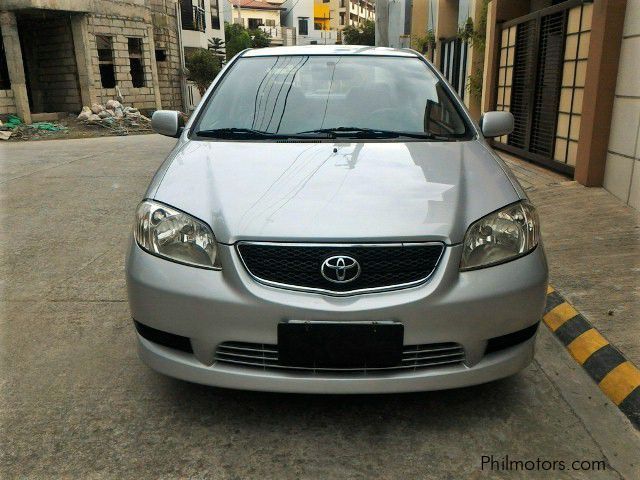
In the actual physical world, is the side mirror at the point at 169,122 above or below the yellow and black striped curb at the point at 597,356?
above

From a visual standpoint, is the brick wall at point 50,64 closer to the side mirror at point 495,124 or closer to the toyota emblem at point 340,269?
the side mirror at point 495,124

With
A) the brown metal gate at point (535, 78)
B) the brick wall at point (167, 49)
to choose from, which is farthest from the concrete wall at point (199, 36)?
the brown metal gate at point (535, 78)

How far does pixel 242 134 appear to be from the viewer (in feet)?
10.1

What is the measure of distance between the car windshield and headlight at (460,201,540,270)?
78 centimetres

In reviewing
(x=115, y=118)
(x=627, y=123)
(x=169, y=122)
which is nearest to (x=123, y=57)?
(x=115, y=118)

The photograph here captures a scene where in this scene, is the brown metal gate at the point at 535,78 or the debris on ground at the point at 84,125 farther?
the debris on ground at the point at 84,125

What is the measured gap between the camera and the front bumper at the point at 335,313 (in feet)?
6.86

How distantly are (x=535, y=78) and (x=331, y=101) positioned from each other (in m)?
5.90

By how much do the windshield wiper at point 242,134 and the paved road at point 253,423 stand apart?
4.00 ft

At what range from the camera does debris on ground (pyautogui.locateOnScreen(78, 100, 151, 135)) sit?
69.9 feet

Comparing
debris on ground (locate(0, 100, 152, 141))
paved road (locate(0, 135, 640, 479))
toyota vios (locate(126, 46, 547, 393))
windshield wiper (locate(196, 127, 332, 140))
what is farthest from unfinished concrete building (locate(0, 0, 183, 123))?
toyota vios (locate(126, 46, 547, 393))

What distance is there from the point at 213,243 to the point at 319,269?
0.43 meters

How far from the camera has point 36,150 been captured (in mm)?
13305

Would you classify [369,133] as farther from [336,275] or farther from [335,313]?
[335,313]
